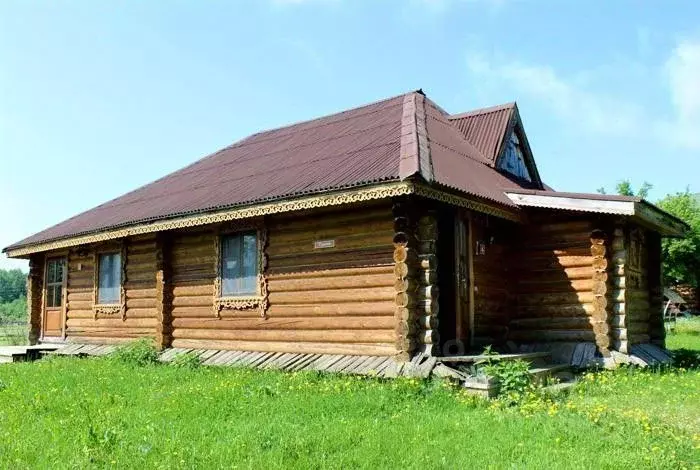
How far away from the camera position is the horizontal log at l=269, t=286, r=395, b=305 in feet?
35.8

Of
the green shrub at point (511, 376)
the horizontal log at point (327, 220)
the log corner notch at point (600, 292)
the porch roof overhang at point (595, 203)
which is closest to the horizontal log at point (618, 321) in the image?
the log corner notch at point (600, 292)

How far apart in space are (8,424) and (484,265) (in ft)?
26.4

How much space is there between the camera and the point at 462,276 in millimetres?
11656

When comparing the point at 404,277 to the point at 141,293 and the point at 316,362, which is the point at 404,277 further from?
the point at 141,293

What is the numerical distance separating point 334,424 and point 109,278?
1070 centimetres

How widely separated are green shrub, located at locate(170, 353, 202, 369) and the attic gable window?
7.54 meters

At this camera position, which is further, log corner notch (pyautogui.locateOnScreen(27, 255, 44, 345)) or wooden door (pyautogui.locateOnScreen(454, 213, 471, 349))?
log corner notch (pyautogui.locateOnScreen(27, 255, 44, 345))

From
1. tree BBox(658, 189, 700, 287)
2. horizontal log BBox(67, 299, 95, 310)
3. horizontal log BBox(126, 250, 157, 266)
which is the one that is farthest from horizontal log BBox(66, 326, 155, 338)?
tree BBox(658, 189, 700, 287)

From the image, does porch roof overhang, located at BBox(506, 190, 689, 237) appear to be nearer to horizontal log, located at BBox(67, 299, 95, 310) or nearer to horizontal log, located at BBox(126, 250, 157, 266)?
horizontal log, located at BBox(126, 250, 157, 266)

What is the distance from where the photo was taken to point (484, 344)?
12.1m

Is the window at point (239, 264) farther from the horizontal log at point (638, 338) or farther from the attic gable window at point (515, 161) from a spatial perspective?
the horizontal log at point (638, 338)

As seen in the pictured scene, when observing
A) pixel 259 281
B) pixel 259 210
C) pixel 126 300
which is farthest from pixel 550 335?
pixel 126 300

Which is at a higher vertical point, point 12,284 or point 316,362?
point 12,284

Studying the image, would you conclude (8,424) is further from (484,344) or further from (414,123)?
(414,123)
